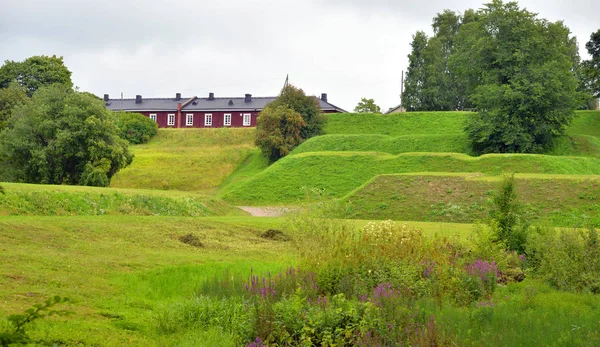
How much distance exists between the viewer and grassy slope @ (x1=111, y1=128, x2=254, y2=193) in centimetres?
5653

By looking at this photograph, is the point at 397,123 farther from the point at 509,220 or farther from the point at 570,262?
the point at 570,262

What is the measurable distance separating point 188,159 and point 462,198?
34.5m

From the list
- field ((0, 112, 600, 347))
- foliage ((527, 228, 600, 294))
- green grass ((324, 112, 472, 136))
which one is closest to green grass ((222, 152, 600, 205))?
green grass ((324, 112, 472, 136))

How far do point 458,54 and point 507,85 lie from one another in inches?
290

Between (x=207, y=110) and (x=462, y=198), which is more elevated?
(x=207, y=110)

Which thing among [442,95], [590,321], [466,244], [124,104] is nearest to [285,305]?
[590,321]

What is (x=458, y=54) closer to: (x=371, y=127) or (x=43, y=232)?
(x=371, y=127)

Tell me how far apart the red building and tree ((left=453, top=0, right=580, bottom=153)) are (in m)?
30.5

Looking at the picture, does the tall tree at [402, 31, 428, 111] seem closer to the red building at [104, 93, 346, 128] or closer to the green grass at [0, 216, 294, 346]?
the red building at [104, 93, 346, 128]

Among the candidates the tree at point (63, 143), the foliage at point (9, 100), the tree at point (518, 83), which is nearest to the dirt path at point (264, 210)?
the tree at point (63, 143)

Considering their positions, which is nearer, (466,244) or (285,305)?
(285,305)

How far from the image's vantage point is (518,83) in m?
50.5

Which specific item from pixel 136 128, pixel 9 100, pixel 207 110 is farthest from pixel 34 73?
pixel 207 110

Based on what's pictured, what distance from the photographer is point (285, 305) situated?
909 centimetres
